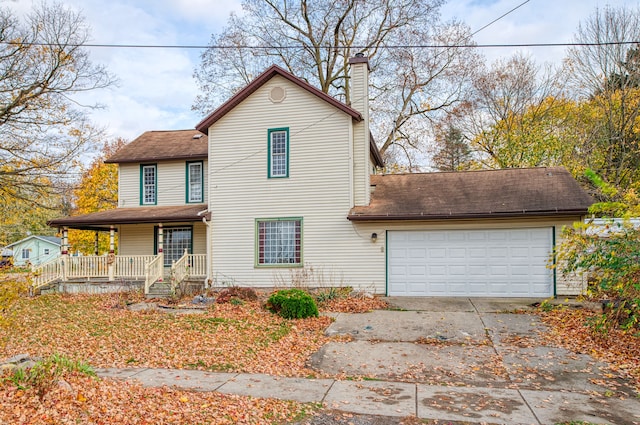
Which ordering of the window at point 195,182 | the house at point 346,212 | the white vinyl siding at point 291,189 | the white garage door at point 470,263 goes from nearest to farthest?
the white garage door at point 470,263 < the house at point 346,212 < the white vinyl siding at point 291,189 < the window at point 195,182

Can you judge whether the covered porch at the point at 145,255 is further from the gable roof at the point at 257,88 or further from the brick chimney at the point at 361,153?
the brick chimney at the point at 361,153

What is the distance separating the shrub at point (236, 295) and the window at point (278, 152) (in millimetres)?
3976

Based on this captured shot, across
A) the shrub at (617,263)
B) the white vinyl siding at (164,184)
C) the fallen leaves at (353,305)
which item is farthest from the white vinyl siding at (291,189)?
the shrub at (617,263)

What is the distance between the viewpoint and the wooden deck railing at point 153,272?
50.5 ft

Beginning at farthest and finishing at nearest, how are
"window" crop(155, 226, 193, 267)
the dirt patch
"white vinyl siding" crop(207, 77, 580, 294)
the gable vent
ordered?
"window" crop(155, 226, 193, 267), the gable vent, "white vinyl siding" crop(207, 77, 580, 294), the dirt patch

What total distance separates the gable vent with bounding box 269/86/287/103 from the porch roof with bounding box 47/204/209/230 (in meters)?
4.52

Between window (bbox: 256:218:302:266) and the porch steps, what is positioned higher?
window (bbox: 256:218:302:266)

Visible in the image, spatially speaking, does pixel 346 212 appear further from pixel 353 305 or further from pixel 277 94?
pixel 277 94

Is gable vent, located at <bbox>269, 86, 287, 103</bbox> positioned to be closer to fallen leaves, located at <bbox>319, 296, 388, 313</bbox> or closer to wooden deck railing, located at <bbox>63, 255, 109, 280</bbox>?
fallen leaves, located at <bbox>319, 296, 388, 313</bbox>

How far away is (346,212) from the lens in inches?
579

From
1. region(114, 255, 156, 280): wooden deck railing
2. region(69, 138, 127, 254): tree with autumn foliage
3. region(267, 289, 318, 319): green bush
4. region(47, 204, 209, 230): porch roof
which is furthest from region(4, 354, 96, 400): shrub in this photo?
region(69, 138, 127, 254): tree with autumn foliage

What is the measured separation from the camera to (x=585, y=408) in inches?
222

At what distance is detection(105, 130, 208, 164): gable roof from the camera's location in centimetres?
1805

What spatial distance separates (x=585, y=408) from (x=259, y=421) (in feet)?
13.0
